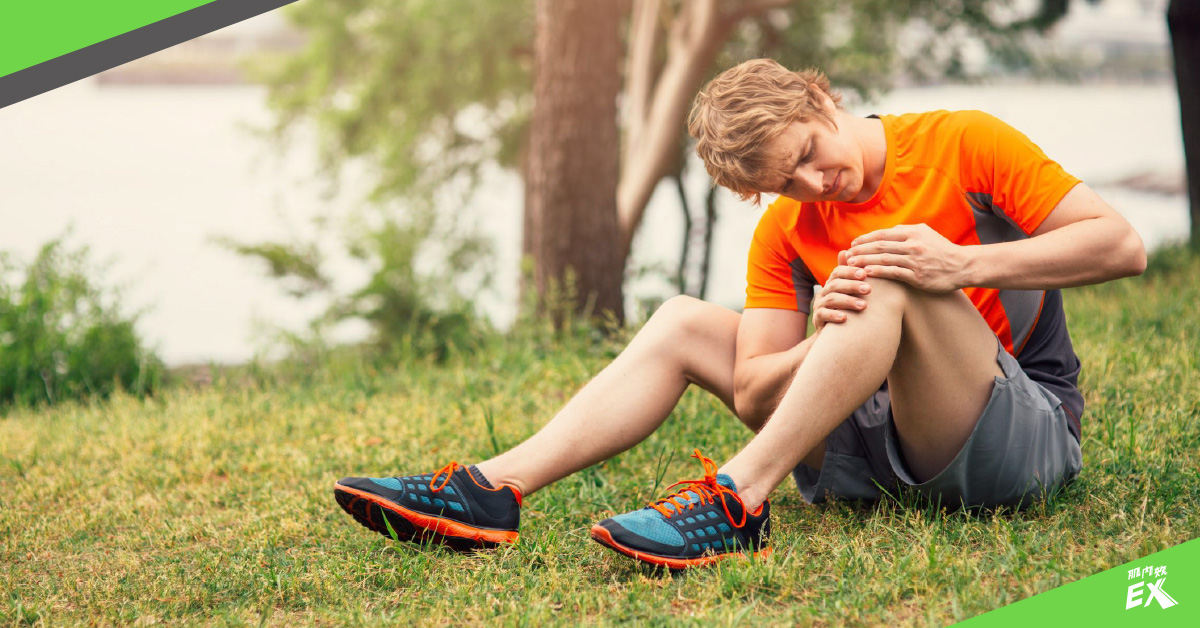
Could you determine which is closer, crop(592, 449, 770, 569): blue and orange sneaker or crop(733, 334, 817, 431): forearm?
crop(592, 449, 770, 569): blue and orange sneaker

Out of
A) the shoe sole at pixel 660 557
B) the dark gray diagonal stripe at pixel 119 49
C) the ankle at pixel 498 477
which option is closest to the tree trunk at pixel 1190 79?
the shoe sole at pixel 660 557

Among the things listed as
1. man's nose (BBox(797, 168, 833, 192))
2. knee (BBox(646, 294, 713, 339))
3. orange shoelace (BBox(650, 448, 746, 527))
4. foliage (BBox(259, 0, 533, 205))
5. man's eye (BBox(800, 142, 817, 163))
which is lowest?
orange shoelace (BBox(650, 448, 746, 527))

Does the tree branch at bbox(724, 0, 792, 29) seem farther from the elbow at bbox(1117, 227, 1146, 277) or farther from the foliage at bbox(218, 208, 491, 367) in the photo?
the elbow at bbox(1117, 227, 1146, 277)

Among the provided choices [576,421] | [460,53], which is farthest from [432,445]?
[460,53]

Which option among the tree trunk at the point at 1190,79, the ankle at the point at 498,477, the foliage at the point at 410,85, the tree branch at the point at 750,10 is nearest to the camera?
the ankle at the point at 498,477

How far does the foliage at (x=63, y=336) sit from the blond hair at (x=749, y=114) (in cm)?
365

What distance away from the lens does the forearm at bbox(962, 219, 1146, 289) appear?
2.01m

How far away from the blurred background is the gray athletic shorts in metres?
2.45

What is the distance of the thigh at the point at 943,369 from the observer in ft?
6.69

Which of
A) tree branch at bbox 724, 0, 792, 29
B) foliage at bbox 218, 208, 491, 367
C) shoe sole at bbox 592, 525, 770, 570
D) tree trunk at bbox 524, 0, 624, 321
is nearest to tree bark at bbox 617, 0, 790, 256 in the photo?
tree branch at bbox 724, 0, 792, 29

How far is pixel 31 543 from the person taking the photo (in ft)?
8.66

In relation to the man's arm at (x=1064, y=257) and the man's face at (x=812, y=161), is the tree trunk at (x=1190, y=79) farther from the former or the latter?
the man's face at (x=812, y=161)

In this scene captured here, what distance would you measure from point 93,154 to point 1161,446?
18.1 meters

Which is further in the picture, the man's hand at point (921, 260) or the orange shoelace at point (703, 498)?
the orange shoelace at point (703, 498)
